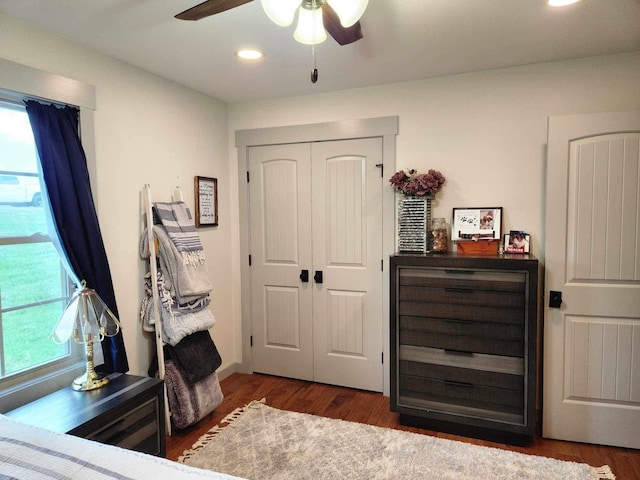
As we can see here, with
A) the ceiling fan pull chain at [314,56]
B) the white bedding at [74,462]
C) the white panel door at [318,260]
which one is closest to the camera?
the white bedding at [74,462]

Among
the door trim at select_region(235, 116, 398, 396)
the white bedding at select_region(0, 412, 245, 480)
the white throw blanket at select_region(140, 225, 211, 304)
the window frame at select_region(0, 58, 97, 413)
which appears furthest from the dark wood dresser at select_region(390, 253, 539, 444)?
the window frame at select_region(0, 58, 97, 413)

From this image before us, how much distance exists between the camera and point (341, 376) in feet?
10.8

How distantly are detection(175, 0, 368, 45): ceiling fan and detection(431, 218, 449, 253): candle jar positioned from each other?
5.04 feet

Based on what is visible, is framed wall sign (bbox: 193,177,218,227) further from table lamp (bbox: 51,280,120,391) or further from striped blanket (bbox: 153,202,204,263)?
table lamp (bbox: 51,280,120,391)

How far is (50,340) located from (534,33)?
10.3 feet

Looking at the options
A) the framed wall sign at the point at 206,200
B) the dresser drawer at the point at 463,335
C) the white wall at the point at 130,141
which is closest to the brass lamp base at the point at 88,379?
the white wall at the point at 130,141

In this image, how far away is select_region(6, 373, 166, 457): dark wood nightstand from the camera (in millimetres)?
1709

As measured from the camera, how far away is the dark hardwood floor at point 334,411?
91.3 inches

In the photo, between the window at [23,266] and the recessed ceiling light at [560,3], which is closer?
the recessed ceiling light at [560,3]

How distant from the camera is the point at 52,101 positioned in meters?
2.06

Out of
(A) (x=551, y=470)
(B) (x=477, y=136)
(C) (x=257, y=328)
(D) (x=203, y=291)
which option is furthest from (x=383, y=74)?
(A) (x=551, y=470)

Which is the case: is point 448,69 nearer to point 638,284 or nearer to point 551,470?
point 638,284

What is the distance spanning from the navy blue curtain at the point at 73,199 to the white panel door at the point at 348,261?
1599mm

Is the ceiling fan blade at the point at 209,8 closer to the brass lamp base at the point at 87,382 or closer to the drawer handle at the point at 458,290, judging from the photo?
the brass lamp base at the point at 87,382
